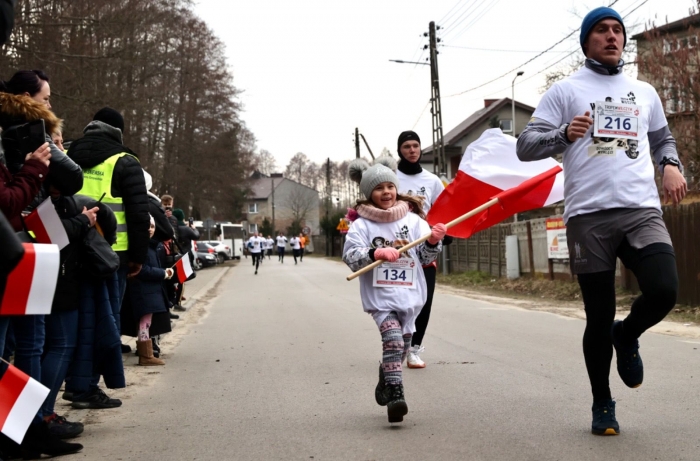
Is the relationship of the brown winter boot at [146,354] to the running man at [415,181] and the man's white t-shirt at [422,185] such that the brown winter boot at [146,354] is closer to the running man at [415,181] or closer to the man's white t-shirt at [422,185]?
the running man at [415,181]

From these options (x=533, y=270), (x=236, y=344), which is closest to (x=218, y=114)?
(x=533, y=270)

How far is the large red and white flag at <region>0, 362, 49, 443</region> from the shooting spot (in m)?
3.90

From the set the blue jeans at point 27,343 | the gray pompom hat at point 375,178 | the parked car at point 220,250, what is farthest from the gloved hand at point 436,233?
the parked car at point 220,250

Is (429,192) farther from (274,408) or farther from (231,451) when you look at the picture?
(231,451)

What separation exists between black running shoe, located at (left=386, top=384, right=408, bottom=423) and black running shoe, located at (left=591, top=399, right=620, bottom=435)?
110 centimetres

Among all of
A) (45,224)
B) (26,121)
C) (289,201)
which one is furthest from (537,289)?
(289,201)

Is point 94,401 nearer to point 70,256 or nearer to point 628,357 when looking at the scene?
point 70,256

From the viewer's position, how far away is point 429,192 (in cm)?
778

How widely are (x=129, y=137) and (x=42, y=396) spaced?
25690 mm

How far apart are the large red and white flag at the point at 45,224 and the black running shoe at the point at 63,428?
111 centimetres

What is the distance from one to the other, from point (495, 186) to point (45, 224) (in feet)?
10.8

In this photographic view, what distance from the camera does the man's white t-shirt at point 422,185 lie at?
7770 millimetres

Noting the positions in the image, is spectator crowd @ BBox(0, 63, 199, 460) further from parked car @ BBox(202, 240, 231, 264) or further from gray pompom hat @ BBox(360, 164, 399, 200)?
parked car @ BBox(202, 240, 231, 264)

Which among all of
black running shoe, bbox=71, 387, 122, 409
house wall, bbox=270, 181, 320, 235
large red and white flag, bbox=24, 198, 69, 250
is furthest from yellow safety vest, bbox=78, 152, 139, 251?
house wall, bbox=270, 181, 320, 235
